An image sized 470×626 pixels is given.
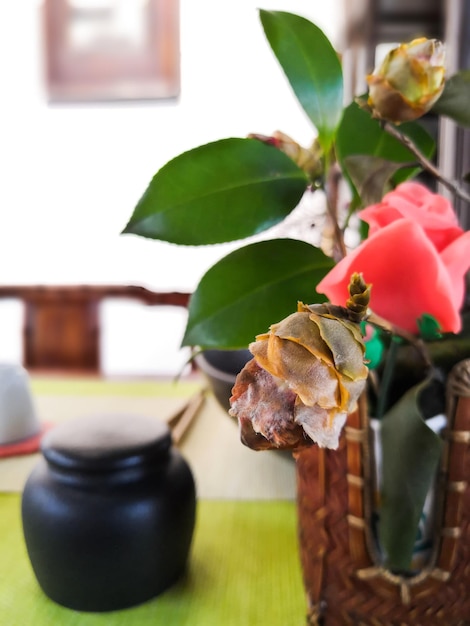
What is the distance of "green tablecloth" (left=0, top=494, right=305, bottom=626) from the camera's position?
0.40 m

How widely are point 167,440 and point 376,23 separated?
1906 mm

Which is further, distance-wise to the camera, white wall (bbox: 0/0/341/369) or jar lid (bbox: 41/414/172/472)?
white wall (bbox: 0/0/341/369)

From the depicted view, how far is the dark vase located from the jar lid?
14cm

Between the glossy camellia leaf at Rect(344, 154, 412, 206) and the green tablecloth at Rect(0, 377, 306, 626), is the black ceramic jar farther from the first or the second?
the glossy camellia leaf at Rect(344, 154, 412, 206)

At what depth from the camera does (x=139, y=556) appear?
40 cm

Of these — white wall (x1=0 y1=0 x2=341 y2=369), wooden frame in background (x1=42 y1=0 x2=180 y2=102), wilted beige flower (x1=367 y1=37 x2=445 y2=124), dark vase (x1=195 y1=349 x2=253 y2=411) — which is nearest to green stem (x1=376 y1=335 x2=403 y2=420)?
wilted beige flower (x1=367 y1=37 x2=445 y2=124)

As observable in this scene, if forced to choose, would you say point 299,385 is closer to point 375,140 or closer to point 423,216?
point 423,216

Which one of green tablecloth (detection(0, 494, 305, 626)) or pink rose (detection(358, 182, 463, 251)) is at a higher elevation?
pink rose (detection(358, 182, 463, 251))

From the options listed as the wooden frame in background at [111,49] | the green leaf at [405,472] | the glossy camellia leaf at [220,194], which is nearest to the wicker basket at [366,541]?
the green leaf at [405,472]

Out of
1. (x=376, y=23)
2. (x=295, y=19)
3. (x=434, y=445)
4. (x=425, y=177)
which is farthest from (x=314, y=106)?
(x=376, y=23)

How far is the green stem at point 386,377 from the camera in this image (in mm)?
326

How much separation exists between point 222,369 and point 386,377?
1.20 ft

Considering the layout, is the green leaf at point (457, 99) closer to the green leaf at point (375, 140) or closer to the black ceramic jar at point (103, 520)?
the green leaf at point (375, 140)

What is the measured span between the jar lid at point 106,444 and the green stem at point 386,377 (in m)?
0.16
